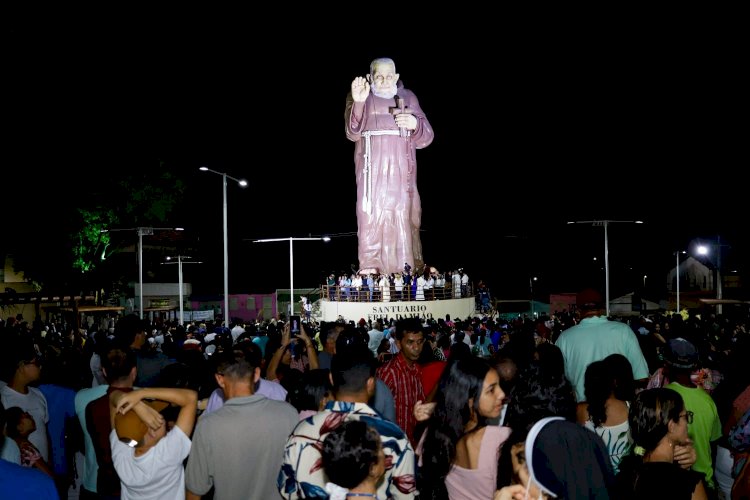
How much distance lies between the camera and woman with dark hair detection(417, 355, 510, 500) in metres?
4.55

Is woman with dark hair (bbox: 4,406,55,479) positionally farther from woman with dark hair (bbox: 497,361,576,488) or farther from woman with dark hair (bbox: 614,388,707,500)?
woman with dark hair (bbox: 614,388,707,500)

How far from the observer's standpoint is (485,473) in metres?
4.52

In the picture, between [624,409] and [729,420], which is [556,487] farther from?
[729,420]

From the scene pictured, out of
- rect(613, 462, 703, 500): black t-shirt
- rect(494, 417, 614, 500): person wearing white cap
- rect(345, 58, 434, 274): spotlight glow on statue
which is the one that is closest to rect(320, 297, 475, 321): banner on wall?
rect(345, 58, 434, 274): spotlight glow on statue

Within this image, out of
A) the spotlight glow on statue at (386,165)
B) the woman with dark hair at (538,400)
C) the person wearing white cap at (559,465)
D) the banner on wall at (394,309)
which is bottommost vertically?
the banner on wall at (394,309)

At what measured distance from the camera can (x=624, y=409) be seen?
231 inches

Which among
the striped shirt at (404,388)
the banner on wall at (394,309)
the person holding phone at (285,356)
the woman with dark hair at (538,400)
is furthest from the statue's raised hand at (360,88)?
the woman with dark hair at (538,400)

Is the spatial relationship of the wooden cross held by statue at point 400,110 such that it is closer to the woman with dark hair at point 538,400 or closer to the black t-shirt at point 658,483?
the woman with dark hair at point 538,400

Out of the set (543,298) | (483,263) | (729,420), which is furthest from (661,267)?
(729,420)

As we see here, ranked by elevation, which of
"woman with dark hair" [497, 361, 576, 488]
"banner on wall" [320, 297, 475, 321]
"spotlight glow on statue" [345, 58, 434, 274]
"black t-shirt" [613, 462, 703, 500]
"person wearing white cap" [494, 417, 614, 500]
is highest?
"spotlight glow on statue" [345, 58, 434, 274]

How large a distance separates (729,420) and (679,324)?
17.2 ft

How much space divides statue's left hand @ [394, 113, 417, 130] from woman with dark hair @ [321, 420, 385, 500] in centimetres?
3242

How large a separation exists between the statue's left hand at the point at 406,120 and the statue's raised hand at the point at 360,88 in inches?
72.3

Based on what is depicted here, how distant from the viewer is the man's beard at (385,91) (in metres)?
36.0
